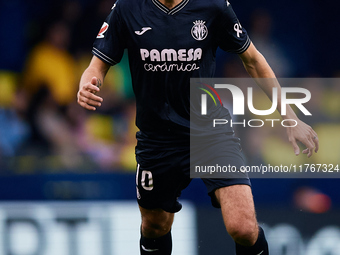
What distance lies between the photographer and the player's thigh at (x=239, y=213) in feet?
11.3

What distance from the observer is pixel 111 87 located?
6105mm

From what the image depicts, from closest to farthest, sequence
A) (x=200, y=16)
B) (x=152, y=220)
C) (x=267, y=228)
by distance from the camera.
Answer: (x=200, y=16) < (x=152, y=220) < (x=267, y=228)

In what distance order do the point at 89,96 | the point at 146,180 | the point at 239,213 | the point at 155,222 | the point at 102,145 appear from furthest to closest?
the point at 102,145
the point at 155,222
the point at 146,180
the point at 239,213
the point at 89,96

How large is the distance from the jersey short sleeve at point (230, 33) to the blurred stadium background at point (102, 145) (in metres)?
2.07

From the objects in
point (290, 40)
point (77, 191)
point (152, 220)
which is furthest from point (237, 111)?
point (152, 220)

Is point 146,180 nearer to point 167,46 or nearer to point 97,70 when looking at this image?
point 97,70

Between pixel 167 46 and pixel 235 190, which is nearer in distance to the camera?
pixel 235 190

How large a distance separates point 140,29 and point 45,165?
7.98ft

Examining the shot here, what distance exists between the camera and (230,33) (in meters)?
3.73

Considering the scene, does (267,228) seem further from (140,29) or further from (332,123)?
(140,29)

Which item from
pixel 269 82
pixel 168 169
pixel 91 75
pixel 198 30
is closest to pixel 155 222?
pixel 168 169

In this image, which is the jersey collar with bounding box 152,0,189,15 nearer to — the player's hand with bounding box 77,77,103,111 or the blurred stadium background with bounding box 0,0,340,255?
the player's hand with bounding box 77,77,103,111

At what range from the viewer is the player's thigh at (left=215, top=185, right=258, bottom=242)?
11.3 ft

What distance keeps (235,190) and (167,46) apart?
96 centimetres
